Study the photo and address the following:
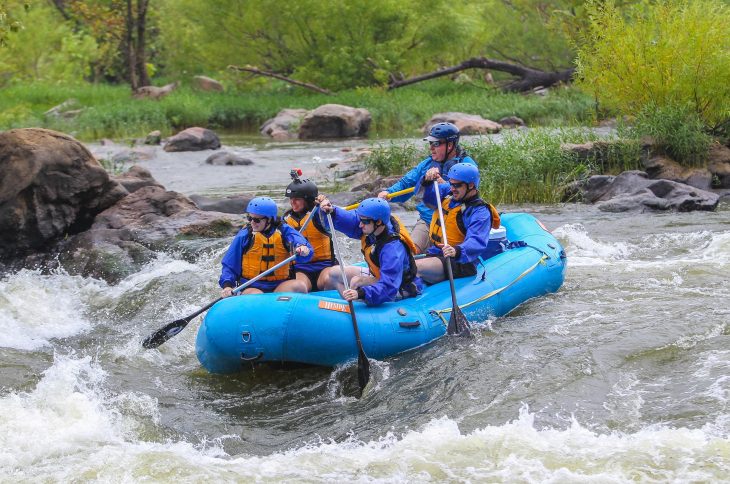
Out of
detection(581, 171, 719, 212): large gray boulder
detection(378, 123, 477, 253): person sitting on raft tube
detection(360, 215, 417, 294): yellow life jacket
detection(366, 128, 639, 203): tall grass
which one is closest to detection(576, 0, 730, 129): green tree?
detection(366, 128, 639, 203): tall grass

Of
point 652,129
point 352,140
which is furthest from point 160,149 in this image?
point 652,129

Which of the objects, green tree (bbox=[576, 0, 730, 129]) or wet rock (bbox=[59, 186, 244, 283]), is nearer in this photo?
wet rock (bbox=[59, 186, 244, 283])

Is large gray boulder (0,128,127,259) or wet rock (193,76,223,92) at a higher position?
large gray boulder (0,128,127,259)

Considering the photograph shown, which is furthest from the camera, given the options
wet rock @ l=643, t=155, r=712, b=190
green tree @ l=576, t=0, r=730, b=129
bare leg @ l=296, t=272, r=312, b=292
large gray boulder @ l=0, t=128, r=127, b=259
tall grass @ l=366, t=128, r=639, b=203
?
green tree @ l=576, t=0, r=730, b=129

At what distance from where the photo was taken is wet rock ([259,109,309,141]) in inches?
843

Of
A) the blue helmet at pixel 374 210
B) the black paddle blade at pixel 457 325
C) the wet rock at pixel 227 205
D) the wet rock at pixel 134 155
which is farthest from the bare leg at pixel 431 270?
the wet rock at pixel 134 155

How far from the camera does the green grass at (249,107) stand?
1983 cm

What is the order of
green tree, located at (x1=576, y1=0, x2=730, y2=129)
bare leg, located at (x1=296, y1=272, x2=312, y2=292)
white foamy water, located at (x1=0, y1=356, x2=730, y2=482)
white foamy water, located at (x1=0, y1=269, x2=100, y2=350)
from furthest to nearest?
green tree, located at (x1=576, y1=0, x2=730, y2=129)
white foamy water, located at (x1=0, y1=269, x2=100, y2=350)
bare leg, located at (x1=296, y1=272, x2=312, y2=292)
white foamy water, located at (x1=0, y1=356, x2=730, y2=482)

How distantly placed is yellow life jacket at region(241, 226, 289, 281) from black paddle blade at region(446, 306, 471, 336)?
130 centimetres

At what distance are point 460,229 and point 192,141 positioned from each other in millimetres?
12342

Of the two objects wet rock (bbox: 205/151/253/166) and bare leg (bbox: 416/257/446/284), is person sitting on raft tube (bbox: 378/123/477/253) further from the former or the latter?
wet rock (bbox: 205/151/253/166)

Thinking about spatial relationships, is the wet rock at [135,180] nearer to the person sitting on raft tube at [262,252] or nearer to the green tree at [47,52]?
the person sitting on raft tube at [262,252]

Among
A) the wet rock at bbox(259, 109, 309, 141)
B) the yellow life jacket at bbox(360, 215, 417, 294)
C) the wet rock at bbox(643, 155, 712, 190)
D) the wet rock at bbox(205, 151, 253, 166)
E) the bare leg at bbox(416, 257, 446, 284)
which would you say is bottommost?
the wet rock at bbox(259, 109, 309, 141)

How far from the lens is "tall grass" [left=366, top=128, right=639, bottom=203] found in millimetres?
11641
